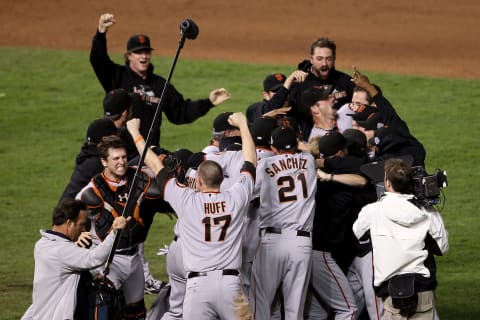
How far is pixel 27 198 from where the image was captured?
14859mm

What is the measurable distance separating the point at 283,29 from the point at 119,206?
14.8 meters

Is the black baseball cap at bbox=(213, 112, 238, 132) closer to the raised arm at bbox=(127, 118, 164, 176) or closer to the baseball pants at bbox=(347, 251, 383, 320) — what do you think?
the raised arm at bbox=(127, 118, 164, 176)

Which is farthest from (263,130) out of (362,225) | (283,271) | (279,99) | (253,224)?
(362,225)

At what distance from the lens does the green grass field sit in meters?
11.7

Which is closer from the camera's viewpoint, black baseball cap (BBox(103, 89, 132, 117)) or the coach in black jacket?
black baseball cap (BBox(103, 89, 132, 117))

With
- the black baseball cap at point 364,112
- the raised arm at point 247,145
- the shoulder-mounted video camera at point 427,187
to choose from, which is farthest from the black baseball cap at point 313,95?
the shoulder-mounted video camera at point 427,187

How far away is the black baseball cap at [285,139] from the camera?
8453 millimetres

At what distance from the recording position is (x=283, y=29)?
73.8ft

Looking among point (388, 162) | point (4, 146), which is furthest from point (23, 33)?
point (388, 162)

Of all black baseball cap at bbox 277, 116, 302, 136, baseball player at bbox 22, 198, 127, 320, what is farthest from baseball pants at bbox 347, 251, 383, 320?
baseball player at bbox 22, 198, 127, 320

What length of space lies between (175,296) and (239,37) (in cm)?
1415

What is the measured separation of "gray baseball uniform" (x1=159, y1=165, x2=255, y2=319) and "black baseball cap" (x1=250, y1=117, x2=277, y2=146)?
124 centimetres

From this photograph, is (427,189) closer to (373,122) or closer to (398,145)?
(398,145)

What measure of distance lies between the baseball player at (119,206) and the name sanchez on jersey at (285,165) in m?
0.96
